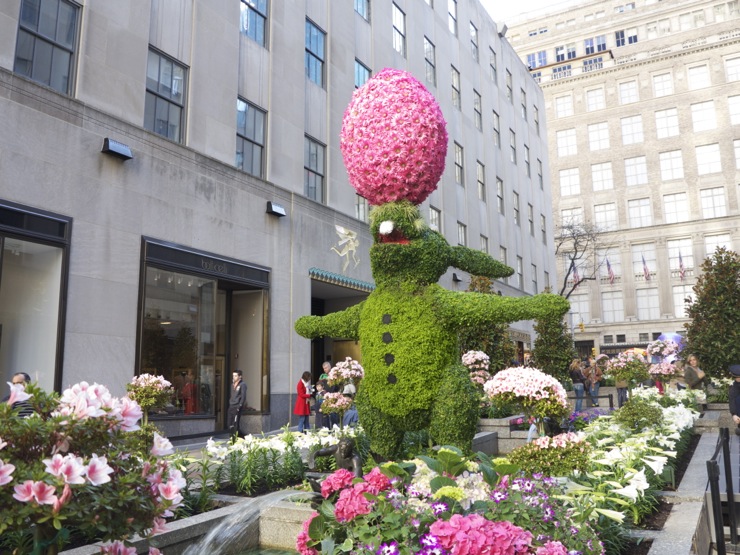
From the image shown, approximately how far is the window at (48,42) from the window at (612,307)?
59.4 metres

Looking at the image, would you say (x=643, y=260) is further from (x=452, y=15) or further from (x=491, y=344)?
(x=491, y=344)

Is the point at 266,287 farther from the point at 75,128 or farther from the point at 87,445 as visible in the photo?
the point at 87,445

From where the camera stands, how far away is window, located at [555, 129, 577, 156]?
218 feet

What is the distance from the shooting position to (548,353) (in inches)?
972

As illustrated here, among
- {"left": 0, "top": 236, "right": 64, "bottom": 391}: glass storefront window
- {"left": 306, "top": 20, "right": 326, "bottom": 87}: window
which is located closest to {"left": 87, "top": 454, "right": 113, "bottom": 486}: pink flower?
{"left": 0, "top": 236, "right": 64, "bottom": 391}: glass storefront window

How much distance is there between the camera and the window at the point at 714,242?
5772 cm

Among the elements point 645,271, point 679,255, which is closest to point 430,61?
point 645,271

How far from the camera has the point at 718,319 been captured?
60.2ft

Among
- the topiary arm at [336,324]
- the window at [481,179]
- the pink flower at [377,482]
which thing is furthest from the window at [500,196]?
the pink flower at [377,482]

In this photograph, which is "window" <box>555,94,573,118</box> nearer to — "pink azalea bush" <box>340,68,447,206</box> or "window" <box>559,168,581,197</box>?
"window" <box>559,168,581,197</box>

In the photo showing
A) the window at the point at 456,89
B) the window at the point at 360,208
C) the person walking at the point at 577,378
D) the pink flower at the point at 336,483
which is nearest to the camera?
the pink flower at the point at 336,483

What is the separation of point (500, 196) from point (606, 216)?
35.4 meters

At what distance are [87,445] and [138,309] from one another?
9.82 m

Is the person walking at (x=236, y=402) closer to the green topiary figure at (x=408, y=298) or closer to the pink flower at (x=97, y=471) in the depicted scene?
the green topiary figure at (x=408, y=298)
